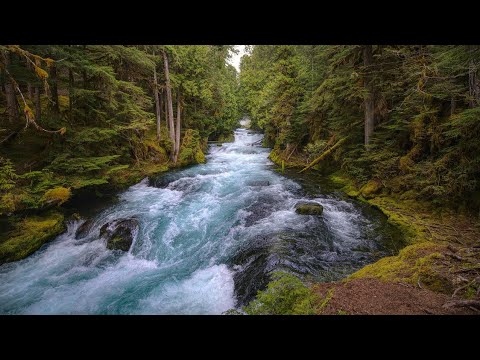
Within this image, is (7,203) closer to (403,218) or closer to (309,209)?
(309,209)

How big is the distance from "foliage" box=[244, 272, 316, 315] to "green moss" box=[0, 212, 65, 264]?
728 centimetres

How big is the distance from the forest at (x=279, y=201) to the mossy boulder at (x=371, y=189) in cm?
6

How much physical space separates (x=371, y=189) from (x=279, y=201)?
3885 millimetres

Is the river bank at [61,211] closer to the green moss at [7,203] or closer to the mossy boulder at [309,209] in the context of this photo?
the green moss at [7,203]

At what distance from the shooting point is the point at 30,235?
8039 millimetres

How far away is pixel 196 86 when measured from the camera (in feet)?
67.4

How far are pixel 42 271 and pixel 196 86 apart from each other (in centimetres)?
1679

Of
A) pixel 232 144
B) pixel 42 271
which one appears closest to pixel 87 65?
pixel 42 271

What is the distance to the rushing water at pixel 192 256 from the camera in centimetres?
611

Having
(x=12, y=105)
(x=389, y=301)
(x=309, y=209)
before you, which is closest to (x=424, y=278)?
(x=389, y=301)

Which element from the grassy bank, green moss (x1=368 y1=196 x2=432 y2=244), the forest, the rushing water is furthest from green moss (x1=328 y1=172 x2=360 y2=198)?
the grassy bank

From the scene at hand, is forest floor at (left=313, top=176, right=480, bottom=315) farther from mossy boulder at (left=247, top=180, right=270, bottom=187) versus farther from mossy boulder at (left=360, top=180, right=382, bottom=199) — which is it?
mossy boulder at (left=247, top=180, right=270, bottom=187)

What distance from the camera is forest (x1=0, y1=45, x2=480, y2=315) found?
5.31 metres

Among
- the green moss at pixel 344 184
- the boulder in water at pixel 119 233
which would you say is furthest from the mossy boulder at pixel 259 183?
the boulder in water at pixel 119 233
